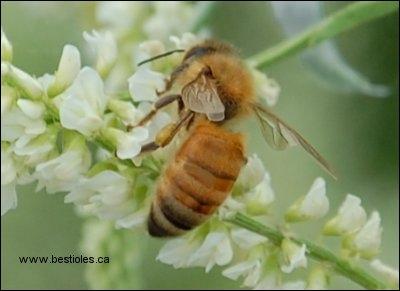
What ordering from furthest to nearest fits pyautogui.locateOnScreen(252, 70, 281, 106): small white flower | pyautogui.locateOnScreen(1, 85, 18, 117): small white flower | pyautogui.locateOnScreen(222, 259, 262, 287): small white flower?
pyautogui.locateOnScreen(252, 70, 281, 106): small white flower → pyautogui.locateOnScreen(222, 259, 262, 287): small white flower → pyautogui.locateOnScreen(1, 85, 18, 117): small white flower

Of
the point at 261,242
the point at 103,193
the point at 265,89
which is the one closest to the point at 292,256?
the point at 261,242

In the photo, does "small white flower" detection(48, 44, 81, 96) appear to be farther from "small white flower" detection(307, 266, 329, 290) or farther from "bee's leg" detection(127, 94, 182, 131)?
"small white flower" detection(307, 266, 329, 290)

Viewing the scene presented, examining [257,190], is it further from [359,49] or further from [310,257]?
[359,49]

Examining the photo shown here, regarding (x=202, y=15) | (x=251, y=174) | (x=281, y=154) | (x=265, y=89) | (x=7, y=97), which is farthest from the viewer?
(x=281, y=154)

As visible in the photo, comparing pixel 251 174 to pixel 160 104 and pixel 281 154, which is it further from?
pixel 281 154

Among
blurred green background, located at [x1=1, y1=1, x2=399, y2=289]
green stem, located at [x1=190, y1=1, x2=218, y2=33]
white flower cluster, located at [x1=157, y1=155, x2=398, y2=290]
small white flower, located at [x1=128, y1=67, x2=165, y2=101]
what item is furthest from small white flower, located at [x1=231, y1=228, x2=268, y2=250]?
green stem, located at [x1=190, y1=1, x2=218, y2=33]

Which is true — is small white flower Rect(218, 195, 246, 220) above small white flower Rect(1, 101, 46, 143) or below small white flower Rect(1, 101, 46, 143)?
above

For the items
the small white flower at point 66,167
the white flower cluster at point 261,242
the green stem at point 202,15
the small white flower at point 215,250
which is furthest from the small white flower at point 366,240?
the green stem at point 202,15
